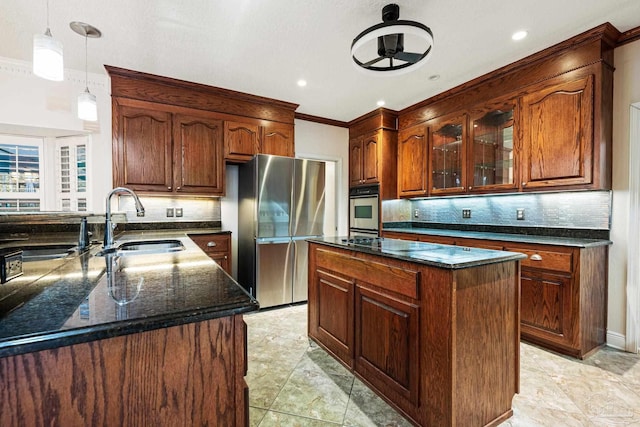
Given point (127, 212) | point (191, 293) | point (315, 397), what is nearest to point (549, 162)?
point (315, 397)

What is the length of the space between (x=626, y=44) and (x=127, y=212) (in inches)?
198

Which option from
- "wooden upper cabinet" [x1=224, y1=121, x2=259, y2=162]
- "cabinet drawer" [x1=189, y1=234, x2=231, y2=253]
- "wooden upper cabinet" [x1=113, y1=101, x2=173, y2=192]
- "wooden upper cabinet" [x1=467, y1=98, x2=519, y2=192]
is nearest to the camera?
"wooden upper cabinet" [x1=467, y1=98, x2=519, y2=192]

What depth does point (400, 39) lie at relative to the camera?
2166mm

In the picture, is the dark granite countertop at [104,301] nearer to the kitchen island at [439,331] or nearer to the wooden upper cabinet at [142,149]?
the kitchen island at [439,331]

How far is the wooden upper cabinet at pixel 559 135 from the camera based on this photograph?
96.0 inches

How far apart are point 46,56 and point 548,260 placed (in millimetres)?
3577

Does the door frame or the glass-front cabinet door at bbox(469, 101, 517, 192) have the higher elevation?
the glass-front cabinet door at bbox(469, 101, 517, 192)

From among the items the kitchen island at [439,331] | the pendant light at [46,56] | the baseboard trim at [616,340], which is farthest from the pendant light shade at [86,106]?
the baseboard trim at [616,340]

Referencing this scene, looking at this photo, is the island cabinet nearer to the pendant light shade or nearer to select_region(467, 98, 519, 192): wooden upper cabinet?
the pendant light shade

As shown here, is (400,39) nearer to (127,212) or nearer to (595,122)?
(595,122)

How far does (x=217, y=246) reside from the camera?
3.37 metres

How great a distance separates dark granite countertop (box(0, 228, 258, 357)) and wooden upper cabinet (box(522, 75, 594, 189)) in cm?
294

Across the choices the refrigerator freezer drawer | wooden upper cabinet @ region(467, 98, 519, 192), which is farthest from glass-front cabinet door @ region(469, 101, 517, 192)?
the refrigerator freezer drawer

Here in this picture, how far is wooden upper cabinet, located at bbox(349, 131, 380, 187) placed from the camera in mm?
4352
